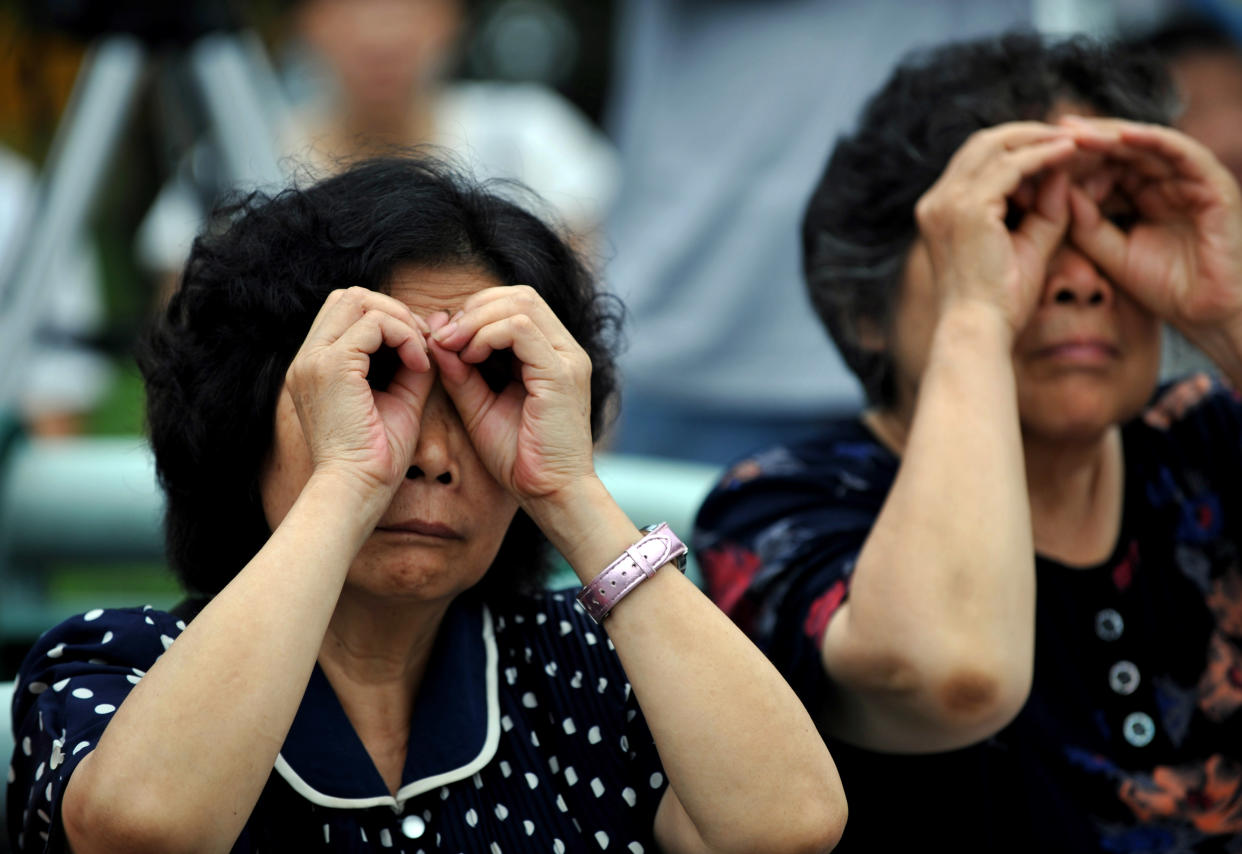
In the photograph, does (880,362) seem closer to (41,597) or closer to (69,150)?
(41,597)

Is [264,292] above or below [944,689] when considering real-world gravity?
above

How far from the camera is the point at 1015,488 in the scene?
1.97 m

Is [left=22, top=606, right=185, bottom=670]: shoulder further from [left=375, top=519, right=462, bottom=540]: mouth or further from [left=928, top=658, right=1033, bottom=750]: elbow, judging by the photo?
[left=928, top=658, right=1033, bottom=750]: elbow

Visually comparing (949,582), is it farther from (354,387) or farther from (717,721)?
(354,387)

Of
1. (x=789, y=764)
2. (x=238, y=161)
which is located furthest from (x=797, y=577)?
(x=238, y=161)

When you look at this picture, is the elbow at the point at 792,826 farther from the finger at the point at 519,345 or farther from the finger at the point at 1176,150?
the finger at the point at 1176,150

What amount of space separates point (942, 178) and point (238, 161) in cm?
201

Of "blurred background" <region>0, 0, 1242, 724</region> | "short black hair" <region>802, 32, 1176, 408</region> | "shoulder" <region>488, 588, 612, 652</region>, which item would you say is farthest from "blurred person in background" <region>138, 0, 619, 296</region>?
"shoulder" <region>488, 588, 612, 652</region>

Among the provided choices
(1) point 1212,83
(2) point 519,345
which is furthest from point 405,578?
(1) point 1212,83

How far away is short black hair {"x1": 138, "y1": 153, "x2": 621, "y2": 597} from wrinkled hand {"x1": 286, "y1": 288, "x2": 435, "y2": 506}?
0.29 feet

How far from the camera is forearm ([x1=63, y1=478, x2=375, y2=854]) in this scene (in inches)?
54.7

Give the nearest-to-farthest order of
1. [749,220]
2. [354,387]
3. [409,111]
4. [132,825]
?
[132,825] < [354,387] < [749,220] < [409,111]

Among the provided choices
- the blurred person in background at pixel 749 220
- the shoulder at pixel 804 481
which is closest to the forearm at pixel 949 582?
the shoulder at pixel 804 481

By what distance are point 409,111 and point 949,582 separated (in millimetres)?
2598
